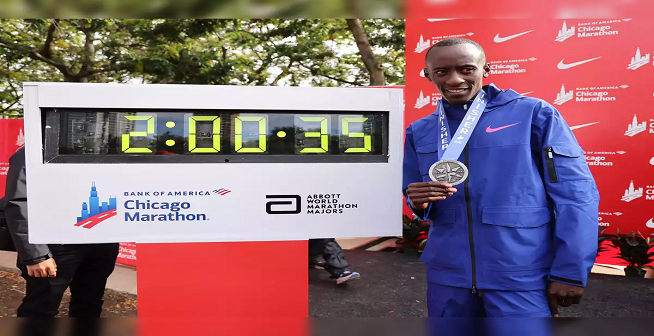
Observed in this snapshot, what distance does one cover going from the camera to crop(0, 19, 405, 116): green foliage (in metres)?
5.89

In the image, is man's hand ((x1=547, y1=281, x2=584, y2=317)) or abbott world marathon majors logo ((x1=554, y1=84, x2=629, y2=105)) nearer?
man's hand ((x1=547, y1=281, x2=584, y2=317))

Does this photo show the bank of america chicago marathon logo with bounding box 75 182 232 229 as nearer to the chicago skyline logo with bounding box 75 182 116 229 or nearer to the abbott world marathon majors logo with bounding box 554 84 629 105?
the chicago skyline logo with bounding box 75 182 116 229

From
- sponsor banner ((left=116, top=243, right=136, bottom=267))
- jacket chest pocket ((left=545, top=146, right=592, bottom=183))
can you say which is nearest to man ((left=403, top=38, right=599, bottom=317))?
jacket chest pocket ((left=545, top=146, right=592, bottom=183))

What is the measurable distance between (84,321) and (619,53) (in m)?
5.56

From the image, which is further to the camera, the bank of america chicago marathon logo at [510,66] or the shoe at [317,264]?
the bank of america chicago marathon logo at [510,66]

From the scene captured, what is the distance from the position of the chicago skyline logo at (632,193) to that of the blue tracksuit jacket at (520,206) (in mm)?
4121

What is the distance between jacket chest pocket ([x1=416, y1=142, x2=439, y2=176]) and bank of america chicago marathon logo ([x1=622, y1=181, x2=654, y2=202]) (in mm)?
Result: 4319

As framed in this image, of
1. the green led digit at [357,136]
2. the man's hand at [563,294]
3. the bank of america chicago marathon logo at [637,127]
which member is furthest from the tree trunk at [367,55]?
the man's hand at [563,294]

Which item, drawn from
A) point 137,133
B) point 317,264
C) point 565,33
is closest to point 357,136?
point 137,133

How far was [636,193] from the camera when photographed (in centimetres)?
487

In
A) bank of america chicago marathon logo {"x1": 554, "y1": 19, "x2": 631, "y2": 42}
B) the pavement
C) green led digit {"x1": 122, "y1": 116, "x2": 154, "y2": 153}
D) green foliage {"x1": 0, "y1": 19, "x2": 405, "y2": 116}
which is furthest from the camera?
green foliage {"x1": 0, "y1": 19, "x2": 405, "y2": 116}

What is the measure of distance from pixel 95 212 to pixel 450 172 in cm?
143

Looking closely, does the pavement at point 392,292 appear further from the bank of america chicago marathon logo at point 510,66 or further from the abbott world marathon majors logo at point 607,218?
the bank of america chicago marathon logo at point 510,66

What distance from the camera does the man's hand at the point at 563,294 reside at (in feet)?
5.03
